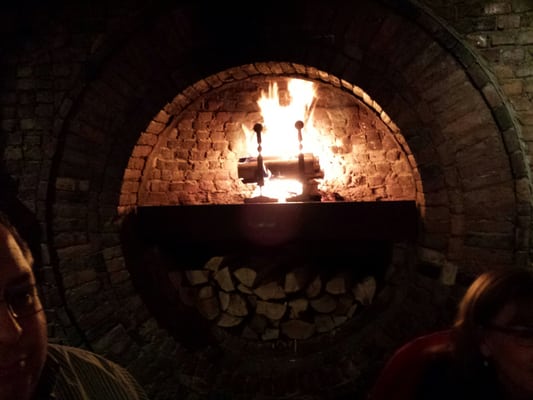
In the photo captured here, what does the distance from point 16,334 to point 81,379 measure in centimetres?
50

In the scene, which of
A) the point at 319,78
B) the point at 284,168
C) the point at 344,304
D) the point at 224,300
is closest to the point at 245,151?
the point at 284,168

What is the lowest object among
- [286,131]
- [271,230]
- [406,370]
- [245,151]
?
[406,370]

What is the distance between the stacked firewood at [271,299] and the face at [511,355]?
5.89 ft

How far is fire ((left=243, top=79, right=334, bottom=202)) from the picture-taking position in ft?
12.7

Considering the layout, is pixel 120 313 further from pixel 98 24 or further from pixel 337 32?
pixel 337 32

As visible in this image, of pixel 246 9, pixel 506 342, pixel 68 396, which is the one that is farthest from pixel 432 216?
pixel 68 396

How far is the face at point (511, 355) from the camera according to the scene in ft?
4.87

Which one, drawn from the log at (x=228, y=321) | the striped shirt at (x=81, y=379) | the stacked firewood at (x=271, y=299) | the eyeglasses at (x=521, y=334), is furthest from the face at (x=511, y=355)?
the log at (x=228, y=321)

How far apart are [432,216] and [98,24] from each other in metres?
2.97

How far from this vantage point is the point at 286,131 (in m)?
3.92

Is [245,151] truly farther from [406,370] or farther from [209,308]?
[406,370]

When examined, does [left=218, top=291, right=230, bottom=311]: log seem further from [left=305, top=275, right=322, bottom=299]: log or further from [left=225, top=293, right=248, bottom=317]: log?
[left=305, top=275, right=322, bottom=299]: log

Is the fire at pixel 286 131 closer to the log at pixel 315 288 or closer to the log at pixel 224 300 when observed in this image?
the log at pixel 315 288

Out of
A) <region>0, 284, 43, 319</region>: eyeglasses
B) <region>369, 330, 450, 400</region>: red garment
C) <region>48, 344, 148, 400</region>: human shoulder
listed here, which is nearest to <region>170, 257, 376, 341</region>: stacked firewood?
<region>369, 330, 450, 400</region>: red garment
